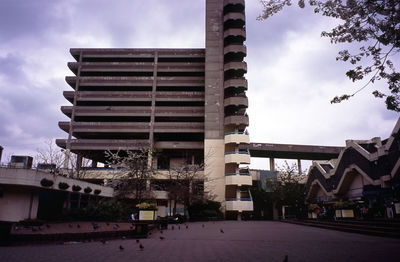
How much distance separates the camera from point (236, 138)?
4478 centimetres

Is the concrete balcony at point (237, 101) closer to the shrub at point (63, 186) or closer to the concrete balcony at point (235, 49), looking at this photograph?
the concrete balcony at point (235, 49)

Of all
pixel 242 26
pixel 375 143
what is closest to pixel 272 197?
pixel 375 143

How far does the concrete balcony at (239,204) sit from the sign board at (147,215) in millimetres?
22305

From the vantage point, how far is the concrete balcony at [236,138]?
44719mm

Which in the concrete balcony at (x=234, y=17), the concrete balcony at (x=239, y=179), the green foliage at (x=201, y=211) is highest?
the concrete balcony at (x=234, y=17)

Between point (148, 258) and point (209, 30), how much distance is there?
49970mm

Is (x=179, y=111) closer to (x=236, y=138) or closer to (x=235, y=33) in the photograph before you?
(x=236, y=138)

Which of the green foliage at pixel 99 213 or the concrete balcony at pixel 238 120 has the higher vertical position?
the concrete balcony at pixel 238 120

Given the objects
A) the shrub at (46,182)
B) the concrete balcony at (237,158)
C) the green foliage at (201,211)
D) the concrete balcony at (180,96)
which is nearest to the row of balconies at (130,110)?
the concrete balcony at (180,96)

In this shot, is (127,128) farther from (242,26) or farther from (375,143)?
(375,143)

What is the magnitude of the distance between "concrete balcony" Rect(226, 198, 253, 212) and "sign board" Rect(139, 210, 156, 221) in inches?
878

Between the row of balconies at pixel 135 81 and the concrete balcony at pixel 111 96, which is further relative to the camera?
the row of balconies at pixel 135 81

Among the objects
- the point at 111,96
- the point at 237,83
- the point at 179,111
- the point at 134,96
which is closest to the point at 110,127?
the point at 111,96

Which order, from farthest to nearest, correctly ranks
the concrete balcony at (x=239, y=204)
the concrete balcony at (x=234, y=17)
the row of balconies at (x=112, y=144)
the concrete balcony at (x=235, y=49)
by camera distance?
the concrete balcony at (x=234, y=17), the row of balconies at (x=112, y=144), the concrete balcony at (x=235, y=49), the concrete balcony at (x=239, y=204)
